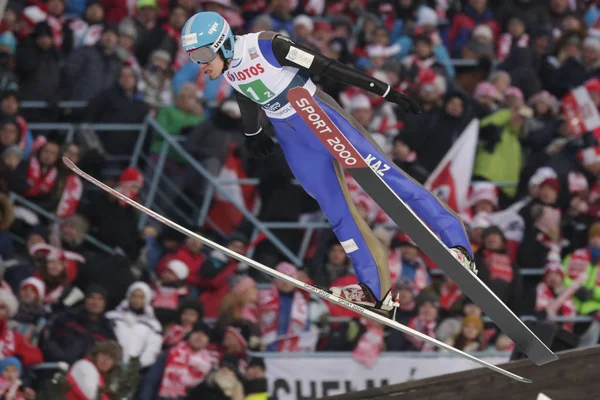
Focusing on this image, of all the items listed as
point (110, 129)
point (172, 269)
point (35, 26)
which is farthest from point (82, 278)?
point (35, 26)

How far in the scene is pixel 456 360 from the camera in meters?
8.67

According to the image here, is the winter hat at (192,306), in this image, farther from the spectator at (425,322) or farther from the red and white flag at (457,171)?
the red and white flag at (457,171)

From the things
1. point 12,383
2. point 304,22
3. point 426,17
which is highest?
point 426,17

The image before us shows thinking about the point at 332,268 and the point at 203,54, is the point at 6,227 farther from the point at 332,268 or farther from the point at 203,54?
the point at 203,54

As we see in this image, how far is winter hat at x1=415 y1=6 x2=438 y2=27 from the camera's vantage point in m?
11.9

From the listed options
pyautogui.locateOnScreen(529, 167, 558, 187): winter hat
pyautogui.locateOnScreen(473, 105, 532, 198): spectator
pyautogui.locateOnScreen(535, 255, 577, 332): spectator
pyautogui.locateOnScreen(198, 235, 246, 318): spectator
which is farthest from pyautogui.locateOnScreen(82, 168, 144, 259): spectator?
pyautogui.locateOnScreen(529, 167, 558, 187): winter hat

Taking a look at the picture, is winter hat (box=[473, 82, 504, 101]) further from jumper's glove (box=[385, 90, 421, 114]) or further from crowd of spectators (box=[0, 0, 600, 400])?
jumper's glove (box=[385, 90, 421, 114])

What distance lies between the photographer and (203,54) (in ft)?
21.1

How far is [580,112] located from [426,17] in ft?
5.71

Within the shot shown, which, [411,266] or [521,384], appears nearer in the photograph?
[521,384]

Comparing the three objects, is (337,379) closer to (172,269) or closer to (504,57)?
(172,269)

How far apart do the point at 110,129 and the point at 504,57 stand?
372 centimetres

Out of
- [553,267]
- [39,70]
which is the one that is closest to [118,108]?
[39,70]

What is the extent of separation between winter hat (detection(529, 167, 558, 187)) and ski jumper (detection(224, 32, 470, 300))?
12.3ft
